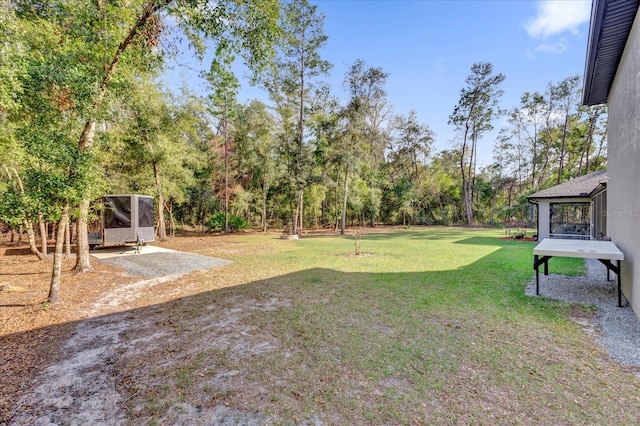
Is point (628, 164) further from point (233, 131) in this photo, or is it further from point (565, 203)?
point (233, 131)

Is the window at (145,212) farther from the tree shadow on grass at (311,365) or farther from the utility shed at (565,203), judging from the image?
the utility shed at (565,203)

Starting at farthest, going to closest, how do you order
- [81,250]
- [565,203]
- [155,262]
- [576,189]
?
[565,203] → [576,189] → [155,262] → [81,250]

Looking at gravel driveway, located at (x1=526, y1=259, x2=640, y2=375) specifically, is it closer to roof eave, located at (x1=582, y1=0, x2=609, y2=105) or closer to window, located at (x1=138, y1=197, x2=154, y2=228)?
roof eave, located at (x1=582, y1=0, x2=609, y2=105)

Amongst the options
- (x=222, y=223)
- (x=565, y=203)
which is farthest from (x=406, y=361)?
(x=222, y=223)

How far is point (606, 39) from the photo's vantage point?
4.42 m

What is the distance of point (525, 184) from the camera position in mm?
29844

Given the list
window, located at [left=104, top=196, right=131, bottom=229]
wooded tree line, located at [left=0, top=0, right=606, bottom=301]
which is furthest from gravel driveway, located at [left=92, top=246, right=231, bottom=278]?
wooded tree line, located at [left=0, top=0, right=606, bottom=301]

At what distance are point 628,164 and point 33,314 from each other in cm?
942

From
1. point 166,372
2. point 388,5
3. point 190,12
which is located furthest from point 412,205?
point 166,372

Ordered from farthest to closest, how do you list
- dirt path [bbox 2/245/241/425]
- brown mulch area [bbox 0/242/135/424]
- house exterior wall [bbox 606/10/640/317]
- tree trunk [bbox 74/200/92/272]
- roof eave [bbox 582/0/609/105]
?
tree trunk [bbox 74/200/92/272] → house exterior wall [bbox 606/10/640/317] → roof eave [bbox 582/0/609/105] → brown mulch area [bbox 0/242/135/424] → dirt path [bbox 2/245/241/425]

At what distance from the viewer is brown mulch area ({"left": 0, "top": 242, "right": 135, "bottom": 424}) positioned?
2.57m

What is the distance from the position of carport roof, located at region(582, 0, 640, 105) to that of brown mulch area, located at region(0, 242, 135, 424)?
783 centimetres

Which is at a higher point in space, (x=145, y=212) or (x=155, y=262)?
(x=145, y=212)

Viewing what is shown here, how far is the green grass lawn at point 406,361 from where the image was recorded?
6.81 feet
